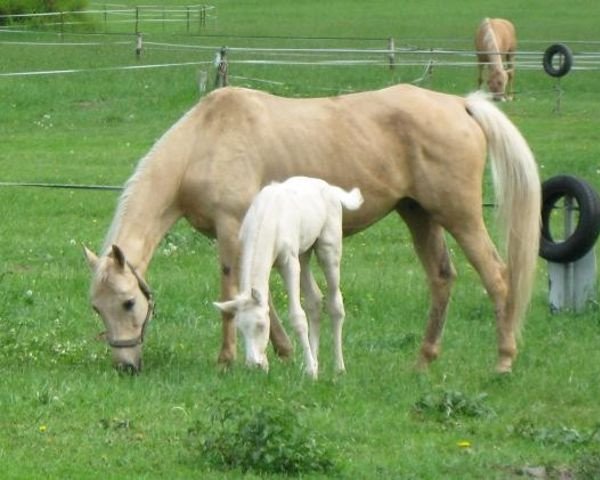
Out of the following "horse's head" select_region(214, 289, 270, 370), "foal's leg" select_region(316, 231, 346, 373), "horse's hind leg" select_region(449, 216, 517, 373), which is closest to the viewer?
"horse's head" select_region(214, 289, 270, 370)

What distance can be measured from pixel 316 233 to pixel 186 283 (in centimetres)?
336

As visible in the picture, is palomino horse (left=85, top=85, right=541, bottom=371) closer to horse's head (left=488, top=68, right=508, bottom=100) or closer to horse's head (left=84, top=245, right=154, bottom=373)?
horse's head (left=84, top=245, right=154, bottom=373)

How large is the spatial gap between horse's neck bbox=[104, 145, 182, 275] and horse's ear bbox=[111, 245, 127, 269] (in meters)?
0.40

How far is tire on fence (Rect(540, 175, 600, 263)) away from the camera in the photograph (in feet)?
36.6

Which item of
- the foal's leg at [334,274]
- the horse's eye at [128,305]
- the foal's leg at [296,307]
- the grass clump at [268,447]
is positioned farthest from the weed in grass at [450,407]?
the horse's eye at [128,305]

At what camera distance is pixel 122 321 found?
8711 millimetres

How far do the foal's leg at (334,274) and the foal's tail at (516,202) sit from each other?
1269mm

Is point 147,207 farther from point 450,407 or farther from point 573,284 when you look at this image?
point 573,284

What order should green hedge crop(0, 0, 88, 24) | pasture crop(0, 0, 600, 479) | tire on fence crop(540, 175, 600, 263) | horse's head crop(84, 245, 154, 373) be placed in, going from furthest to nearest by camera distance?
1. green hedge crop(0, 0, 88, 24)
2. tire on fence crop(540, 175, 600, 263)
3. horse's head crop(84, 245, 154, 373)
4. pasture crop(0, 0, 600, 479)

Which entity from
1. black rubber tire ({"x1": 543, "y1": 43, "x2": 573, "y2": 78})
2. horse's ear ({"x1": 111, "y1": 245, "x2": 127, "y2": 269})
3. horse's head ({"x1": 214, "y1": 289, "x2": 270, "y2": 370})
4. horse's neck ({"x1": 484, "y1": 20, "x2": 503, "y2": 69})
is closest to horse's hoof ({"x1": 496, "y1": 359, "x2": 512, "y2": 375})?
horse's head ({"x1": 214, "y1": 289, "x2": 270, "y2": 370})

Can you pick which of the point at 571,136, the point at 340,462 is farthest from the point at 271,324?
the point at 571,136

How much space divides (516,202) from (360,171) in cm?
103

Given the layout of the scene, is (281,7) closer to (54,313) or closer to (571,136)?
(571,136)

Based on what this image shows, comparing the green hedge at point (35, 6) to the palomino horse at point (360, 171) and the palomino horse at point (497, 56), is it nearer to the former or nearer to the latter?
the palomino horse at point (497, 56)
